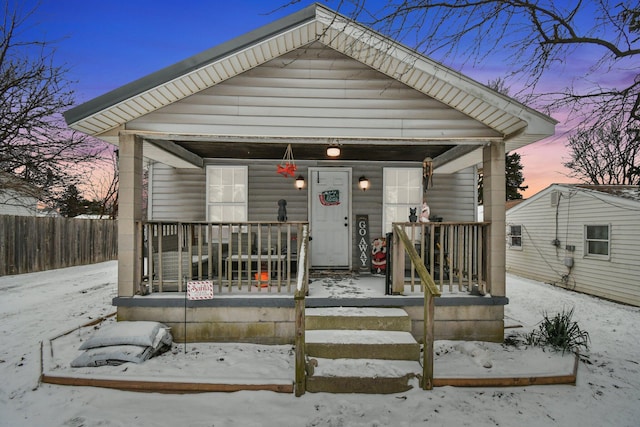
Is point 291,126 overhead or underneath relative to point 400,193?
overhead

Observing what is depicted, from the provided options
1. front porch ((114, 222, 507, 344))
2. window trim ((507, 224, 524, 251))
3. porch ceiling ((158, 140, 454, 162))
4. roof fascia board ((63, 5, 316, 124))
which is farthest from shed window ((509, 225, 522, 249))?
roof fascia board ((63, 5, 316, 124))

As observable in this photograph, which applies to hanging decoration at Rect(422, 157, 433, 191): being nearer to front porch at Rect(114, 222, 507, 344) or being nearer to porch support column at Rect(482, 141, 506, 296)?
porch support column at Rect(482, 141, 506, 296)

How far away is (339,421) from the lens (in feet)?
9.16

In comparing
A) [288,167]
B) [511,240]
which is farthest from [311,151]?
[511,240]

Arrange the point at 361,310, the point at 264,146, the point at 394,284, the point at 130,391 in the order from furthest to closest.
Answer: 1. the point at 264,146
2. the point at 394,284
3. the point at 361,310
4. the point at 130,391

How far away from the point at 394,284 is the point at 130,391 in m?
3.53

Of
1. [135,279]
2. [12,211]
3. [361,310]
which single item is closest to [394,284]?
[361,310]

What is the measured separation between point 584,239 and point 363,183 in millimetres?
8548

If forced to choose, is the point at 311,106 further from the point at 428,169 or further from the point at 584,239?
the point at 584,239

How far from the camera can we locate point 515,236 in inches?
533

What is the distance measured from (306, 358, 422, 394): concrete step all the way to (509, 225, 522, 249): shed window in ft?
41.1

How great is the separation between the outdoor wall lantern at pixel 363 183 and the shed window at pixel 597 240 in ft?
26.7

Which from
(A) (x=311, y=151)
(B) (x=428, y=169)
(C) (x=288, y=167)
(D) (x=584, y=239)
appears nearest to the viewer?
(C) (x=288, y=167)

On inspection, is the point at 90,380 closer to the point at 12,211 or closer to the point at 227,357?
the point at 227,357
